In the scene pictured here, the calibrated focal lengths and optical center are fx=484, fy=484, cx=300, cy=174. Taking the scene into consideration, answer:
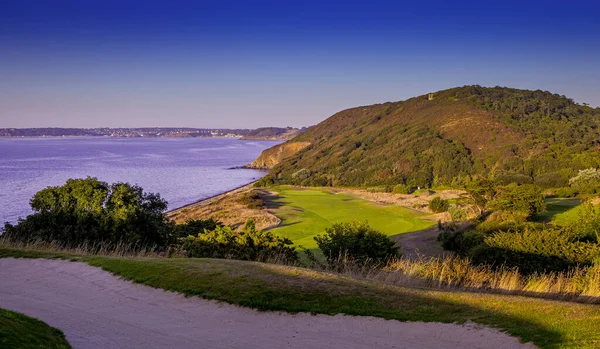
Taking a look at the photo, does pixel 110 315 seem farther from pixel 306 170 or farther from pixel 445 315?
pixel 306 170

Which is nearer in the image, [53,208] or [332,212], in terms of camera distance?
[53,208]

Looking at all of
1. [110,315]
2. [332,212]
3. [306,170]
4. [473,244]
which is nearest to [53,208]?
[110,315]

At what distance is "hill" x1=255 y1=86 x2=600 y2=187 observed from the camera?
97625mm

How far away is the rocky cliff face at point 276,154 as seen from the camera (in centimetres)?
15488

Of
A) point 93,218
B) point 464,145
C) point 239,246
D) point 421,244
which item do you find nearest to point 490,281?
point 239,246

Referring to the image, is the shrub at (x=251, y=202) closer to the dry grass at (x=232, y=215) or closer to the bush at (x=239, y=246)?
the dry grass at (x=232, y=215)

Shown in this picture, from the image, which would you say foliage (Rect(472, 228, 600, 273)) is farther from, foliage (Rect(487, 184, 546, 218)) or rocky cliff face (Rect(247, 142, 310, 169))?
rocky cliff face (Rect(247, 142, 310, 169))

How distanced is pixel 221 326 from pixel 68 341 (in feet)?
8.36

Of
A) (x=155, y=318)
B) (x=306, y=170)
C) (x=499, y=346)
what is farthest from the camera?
(x=306, y=170)

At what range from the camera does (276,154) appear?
167m

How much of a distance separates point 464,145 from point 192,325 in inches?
4606

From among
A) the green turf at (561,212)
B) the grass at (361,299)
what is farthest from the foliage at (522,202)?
the grass at (361,299)

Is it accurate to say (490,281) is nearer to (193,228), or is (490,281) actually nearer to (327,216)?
(193,228)

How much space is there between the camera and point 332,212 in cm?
5662
